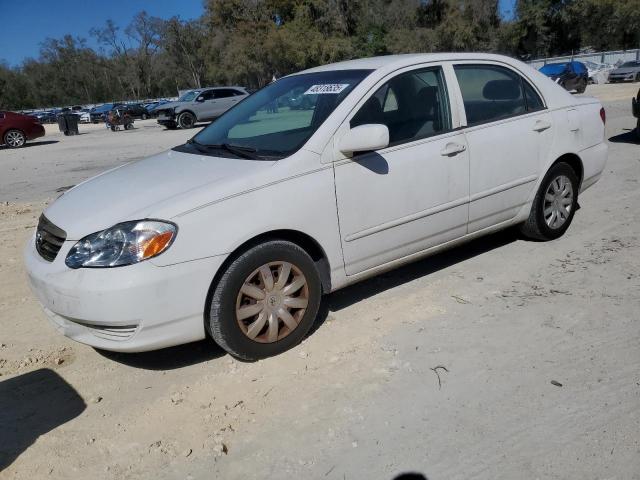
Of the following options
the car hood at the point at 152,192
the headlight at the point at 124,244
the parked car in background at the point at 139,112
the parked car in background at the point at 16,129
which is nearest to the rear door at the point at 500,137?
the car hood at the point at 152,192

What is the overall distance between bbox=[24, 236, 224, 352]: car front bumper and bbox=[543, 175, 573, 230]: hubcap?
307 cm

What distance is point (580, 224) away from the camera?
536 centimetres

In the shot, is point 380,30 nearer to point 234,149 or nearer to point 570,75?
point 570,75

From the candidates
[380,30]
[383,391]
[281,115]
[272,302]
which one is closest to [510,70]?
[281,115]

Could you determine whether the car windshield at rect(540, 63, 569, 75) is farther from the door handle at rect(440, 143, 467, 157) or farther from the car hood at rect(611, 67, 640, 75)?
the door handle at rect(440, 143, 467, 157)

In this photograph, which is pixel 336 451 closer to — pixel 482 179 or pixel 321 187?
pixel 321 187

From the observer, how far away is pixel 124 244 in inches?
114

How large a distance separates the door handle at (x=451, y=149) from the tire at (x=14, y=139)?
2071cm

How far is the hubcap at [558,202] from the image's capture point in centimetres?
471

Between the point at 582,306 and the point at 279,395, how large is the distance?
2132 mm

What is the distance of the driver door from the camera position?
11.4 ft

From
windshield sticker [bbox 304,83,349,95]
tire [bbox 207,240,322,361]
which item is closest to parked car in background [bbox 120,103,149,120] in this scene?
windshield sticker [bbox 304,83,349,95]

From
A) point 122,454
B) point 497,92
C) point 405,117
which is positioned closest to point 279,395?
point 122,454

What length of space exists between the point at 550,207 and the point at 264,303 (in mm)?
2840
